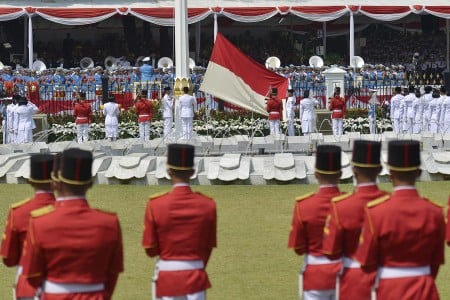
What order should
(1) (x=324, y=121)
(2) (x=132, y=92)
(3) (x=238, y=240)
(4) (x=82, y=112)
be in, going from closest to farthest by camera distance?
1. (3) (x=238, y=240)
2. (4) (x=82, y=112)
3. (1) (x=324, y=121)
4. (2) (x=132, y=92)

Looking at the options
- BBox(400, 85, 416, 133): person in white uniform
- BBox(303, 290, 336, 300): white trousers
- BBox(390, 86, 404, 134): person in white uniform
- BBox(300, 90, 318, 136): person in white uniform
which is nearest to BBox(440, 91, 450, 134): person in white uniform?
BBox(400, 85, 416, 133): person in white uniform

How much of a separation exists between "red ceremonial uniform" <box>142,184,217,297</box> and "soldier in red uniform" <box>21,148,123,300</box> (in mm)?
937

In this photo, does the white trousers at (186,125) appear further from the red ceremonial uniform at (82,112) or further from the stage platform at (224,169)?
the stage platform at (224,169)

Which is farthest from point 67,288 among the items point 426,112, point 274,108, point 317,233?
point 426,112

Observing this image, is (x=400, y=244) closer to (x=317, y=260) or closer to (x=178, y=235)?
(x=317, y=260)

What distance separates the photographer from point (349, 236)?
7867mm

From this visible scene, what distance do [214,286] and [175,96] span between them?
16760mm

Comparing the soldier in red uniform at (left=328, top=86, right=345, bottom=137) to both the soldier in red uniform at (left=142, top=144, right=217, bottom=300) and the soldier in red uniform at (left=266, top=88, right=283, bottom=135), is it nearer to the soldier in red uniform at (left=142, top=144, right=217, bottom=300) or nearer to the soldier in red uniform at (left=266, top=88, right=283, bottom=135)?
the soldier in red uniform at (left=266, top=88, right=283, bottom=135)

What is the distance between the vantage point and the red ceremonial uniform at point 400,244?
7.24 metres

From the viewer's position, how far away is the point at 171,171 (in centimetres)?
816

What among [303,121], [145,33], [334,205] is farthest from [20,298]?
[145,33]

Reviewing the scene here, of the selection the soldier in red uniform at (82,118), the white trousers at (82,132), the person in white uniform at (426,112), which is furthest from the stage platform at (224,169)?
the person in white uniform at (426,112)

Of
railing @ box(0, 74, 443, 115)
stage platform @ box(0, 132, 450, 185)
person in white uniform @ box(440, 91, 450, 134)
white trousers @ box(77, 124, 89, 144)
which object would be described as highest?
railing @ box(0, 74, 443, 115)

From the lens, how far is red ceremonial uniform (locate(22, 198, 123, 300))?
7.06m
